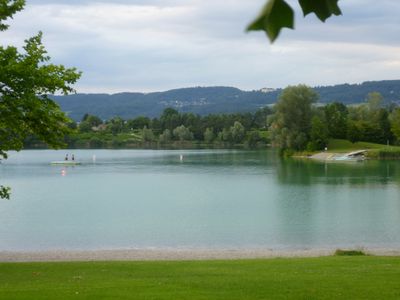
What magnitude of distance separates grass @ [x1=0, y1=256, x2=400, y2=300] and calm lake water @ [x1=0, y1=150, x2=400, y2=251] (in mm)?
9953

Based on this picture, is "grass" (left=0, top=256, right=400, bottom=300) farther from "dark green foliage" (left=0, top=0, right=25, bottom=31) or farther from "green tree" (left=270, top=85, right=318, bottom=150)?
"green tree" (left=270, top=85, right=318, bottom=150)

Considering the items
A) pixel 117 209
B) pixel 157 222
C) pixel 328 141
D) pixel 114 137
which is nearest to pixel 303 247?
pixel 157 222

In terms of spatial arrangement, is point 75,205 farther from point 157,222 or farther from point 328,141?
point 328,141

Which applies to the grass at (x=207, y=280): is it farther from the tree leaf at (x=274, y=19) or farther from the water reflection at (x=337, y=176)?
the water reflection at (x=337, y=176)

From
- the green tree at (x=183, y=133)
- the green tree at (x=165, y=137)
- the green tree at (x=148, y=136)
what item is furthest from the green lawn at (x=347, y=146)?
the green tree at (x=148, y=136)

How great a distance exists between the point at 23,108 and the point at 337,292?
8.38 m

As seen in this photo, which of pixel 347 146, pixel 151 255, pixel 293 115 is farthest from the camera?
pixel 347 146

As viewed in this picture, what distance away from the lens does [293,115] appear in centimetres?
9562

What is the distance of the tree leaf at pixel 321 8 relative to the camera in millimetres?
1189

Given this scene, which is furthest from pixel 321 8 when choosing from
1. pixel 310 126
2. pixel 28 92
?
pixel 310 126

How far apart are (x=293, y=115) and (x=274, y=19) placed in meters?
95.8

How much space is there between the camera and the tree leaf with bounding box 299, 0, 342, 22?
1189mm

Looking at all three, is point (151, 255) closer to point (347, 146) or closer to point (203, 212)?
point (203, 212)

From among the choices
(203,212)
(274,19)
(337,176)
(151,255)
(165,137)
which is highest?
(274,19)
